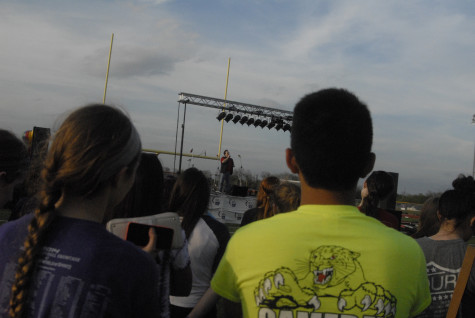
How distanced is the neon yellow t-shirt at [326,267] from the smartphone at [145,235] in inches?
12.8

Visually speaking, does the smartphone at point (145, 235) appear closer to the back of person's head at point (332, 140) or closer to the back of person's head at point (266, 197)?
the back of person's head at point (332, 140)

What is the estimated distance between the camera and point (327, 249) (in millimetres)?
1351

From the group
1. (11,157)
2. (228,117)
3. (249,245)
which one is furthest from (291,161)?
(228,117)

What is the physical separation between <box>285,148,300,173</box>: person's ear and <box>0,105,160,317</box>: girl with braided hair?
539 millimetres

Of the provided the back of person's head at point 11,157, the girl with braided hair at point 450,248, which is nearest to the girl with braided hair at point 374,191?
the girl with braided hair at point 450,248

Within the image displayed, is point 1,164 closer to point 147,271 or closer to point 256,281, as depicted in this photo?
point 147,271

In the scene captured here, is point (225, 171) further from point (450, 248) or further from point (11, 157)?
point (11, 157)

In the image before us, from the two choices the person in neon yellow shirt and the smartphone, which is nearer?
the person in neon yellow shirt

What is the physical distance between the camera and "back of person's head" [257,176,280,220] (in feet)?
13.4

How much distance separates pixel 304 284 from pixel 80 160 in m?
0.77

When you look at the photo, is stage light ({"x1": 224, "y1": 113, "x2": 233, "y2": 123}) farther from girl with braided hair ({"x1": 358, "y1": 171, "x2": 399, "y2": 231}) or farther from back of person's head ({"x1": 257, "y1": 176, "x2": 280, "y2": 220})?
girl with braided hair ({"x1": 358, "y1": 171, "x2": 399, "y2": 231})

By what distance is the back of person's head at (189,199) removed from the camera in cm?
306

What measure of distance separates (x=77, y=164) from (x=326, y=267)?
81 centimetres

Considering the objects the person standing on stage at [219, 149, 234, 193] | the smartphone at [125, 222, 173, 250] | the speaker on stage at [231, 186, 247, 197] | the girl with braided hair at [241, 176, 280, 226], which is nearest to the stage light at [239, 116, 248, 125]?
the person standing on stage at [219, 149, 234, 193]
